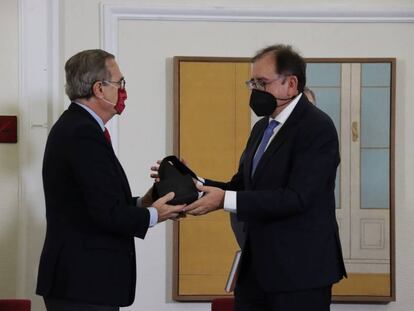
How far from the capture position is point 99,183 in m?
2.76

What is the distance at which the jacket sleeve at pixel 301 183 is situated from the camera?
2.77 meters

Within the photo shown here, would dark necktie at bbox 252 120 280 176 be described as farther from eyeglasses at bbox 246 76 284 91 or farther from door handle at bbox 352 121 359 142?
door handle at bbox 352 121 359 142

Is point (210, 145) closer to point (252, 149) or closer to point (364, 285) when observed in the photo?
point (364, 285)

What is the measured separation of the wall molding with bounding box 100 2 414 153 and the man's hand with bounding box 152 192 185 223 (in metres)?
1.46

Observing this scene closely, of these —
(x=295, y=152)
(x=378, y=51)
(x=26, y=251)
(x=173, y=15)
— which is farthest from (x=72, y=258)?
(x=378, y=51)

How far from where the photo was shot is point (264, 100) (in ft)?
9.81

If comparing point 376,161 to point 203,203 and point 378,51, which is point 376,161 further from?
point 203,203

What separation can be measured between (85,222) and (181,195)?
426 mm

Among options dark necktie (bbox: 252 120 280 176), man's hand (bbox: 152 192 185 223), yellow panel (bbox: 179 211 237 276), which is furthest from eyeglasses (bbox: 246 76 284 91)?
yellow panel (bbox: 179 211 237 276)

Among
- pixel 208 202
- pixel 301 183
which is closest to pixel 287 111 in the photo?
pixel 301 183

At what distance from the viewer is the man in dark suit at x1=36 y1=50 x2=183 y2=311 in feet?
9.07

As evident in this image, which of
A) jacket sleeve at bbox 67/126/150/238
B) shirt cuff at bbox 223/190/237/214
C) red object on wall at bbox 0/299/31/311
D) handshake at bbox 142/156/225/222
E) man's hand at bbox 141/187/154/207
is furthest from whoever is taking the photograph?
red object on wall at bbox 0/299/31/311

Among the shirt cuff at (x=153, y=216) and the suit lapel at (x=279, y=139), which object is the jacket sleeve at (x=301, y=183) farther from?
the shirt cuff at (x=153, y=216)

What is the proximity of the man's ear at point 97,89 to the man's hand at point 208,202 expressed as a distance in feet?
1.71
